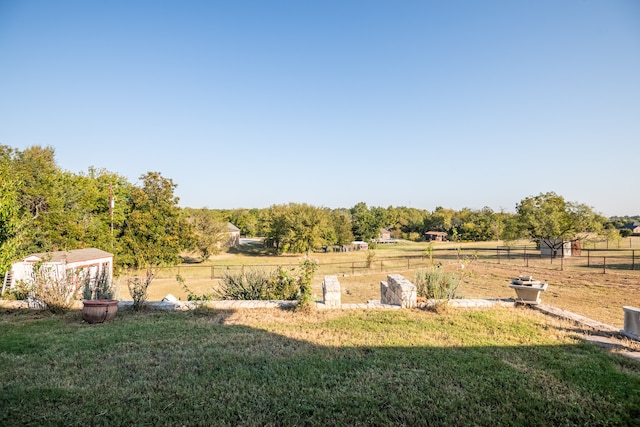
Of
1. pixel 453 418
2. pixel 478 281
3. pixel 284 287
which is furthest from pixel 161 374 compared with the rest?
pixel 478 281

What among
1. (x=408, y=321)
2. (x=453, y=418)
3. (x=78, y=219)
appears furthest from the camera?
(x=78, y=219)

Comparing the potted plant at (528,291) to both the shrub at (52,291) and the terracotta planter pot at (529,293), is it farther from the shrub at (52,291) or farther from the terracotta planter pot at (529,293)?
the shrub at (52,291)

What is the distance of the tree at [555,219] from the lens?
2448 centimetres

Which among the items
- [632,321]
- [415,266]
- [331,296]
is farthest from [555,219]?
[331,296]

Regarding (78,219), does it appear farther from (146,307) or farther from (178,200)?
(146,307)

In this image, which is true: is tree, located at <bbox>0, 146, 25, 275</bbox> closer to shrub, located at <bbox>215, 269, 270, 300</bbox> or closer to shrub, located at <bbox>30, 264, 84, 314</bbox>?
shrub, located at <bbox>30, 264, 84, 314</bbox>

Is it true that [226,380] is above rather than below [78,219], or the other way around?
below

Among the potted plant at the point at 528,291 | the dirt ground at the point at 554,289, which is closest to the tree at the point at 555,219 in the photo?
the dirt ground at the point at 554,289

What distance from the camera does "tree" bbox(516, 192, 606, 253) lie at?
24.5m

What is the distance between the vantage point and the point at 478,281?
61.2 ft

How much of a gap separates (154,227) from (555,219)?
28.4 meters

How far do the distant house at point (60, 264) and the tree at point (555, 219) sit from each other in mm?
26371

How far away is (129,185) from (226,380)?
2684 centimetres

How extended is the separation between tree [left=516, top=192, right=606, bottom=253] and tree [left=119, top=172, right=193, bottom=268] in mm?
25482
